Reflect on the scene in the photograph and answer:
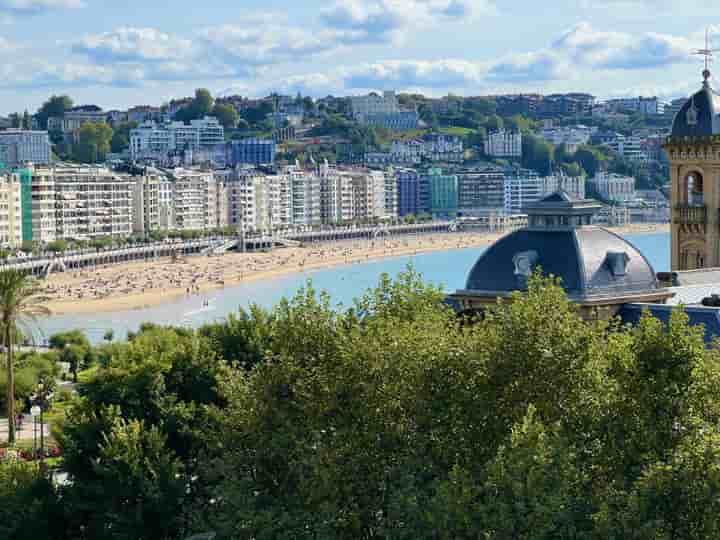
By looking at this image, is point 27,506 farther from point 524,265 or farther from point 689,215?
point 689,215

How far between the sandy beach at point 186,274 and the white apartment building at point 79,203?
41.9ft

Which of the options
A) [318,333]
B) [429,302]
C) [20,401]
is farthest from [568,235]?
[20,401]

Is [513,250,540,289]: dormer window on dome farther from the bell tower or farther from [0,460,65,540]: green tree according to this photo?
the bell tower

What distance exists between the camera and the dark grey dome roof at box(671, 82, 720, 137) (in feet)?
132

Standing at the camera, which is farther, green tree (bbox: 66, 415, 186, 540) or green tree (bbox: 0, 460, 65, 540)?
green tree (bbox: 66, 415, 186, 540)

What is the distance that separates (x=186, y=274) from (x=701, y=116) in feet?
319

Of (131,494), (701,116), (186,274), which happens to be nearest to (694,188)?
(701,116)

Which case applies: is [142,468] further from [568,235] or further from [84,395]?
[568,235]

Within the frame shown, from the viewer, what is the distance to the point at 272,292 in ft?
395

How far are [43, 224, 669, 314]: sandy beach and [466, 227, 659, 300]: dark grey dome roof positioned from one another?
7940cm

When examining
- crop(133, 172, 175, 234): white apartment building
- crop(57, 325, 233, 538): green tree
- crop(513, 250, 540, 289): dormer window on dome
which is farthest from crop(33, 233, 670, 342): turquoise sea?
crop(513, 250, 540, 289): dormer window on dome

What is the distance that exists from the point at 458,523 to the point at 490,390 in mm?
2420

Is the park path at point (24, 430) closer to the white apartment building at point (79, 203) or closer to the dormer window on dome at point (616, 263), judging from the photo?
the dormer window on dome at point (616, 263)

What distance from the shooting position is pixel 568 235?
97.8ft
